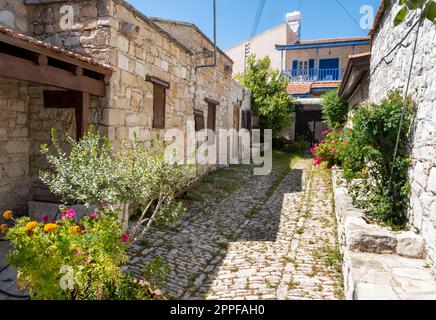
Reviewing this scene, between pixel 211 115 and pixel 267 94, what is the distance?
6.46 meters

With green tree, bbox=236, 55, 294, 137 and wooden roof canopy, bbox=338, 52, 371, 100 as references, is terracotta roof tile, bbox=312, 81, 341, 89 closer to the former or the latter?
green tree, bbox=236, 55, 294, 137

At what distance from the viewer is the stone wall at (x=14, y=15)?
16.8ft

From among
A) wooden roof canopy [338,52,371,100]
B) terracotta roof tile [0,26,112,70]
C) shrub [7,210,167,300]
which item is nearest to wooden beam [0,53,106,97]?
terracotta roof tile [0,26,112,70]

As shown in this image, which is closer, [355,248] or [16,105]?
[355,248]

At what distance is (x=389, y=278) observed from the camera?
117 inches

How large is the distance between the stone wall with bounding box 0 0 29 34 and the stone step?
601 centimetres

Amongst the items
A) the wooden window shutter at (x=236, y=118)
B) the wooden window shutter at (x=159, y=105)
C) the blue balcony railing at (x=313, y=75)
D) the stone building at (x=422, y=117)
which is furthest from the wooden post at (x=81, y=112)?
the blue balcony railing at (x=313, y=75)

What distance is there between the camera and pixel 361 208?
464 centimetres

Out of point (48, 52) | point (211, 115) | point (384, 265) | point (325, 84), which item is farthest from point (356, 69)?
point (325, 84)

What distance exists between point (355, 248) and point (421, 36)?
2616 mm

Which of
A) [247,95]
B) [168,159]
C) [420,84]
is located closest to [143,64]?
[168,159]

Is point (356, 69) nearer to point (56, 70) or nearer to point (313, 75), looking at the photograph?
point (56, 70)

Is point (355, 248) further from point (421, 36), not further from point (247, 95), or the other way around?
point (247, 95)

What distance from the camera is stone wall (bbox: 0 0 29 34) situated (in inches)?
201
